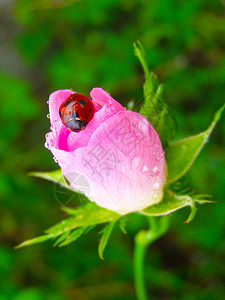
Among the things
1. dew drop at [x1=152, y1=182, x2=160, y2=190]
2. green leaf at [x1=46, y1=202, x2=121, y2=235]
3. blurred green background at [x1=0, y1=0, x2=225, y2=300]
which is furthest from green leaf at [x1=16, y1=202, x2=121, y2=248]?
blurred green background at [x1=0, y1=0, x2=225, y2=300]

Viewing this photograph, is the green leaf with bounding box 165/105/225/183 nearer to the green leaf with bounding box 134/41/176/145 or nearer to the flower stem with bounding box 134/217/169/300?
the green leaf with bounding box 134/41/176/145

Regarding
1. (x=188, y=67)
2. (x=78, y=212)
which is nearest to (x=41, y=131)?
(x=188, y=67)

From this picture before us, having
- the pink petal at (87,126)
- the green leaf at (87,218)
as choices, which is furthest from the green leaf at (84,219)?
the pink petal at (87,126)

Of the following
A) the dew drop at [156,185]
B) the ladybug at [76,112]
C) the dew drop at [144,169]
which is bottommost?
the dew drop at [156,185]

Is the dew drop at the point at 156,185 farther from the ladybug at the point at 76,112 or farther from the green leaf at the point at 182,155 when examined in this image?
the ladybug at the point at 76,112

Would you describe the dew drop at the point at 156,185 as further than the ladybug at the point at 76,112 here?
Yes

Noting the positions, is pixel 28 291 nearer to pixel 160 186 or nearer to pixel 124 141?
pixel 160 186
